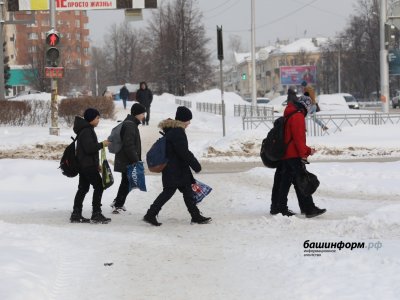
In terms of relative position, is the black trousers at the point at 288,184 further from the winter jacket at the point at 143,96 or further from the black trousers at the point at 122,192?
the winter jacket at the point at 143,96

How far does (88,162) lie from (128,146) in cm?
74

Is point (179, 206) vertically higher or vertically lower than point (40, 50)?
lower

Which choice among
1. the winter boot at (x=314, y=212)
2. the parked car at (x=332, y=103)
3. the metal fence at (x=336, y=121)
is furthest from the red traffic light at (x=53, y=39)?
the parked car at (x=332, y=103)

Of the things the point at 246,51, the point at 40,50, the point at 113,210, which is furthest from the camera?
the point at 246,51

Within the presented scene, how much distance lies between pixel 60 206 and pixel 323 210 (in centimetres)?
398

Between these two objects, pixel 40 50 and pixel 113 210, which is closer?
pixel 113 210

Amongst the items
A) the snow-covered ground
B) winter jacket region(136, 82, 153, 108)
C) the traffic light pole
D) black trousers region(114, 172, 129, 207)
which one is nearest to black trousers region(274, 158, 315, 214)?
the snow-covered ground

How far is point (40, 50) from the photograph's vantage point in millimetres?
45031

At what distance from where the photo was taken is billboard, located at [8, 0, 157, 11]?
3122 cm

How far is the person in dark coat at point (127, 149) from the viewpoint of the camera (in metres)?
9.66

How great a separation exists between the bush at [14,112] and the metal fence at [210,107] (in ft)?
54.5

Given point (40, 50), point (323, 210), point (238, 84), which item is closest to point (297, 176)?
point (323, 210)

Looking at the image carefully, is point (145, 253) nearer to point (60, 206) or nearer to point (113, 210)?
point (113, 210)

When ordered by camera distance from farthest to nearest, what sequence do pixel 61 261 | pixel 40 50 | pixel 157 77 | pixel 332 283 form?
1. pixel 157 77
2. pixel 40 50
3. pixel 61 261
4. pixel 332 283
